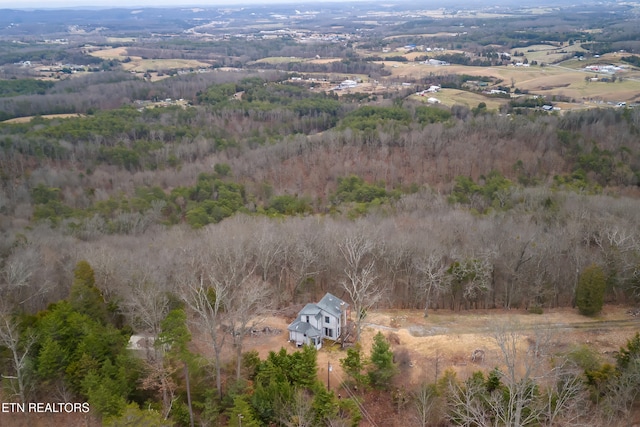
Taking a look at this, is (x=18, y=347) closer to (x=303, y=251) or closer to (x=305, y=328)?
(x=305, y=328)

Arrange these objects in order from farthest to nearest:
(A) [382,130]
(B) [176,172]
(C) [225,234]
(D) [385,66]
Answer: (D) [385,66] → (A) [382,130] → (B) [176,172] → (C) [225,234]

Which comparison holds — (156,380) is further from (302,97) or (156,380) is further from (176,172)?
(302,97)

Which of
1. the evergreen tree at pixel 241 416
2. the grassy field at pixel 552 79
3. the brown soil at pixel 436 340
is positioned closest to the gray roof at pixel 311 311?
the brown soil at pixel 436 340

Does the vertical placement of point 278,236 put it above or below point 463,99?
below

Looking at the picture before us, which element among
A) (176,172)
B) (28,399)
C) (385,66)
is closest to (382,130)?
(176,172)

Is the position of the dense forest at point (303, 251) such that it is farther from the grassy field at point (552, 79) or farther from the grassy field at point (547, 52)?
the grassy field at point (547, 52)

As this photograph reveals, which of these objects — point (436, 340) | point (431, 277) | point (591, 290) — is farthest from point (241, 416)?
point (591, 290)

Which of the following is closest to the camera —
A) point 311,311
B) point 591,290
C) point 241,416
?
point 241,416
